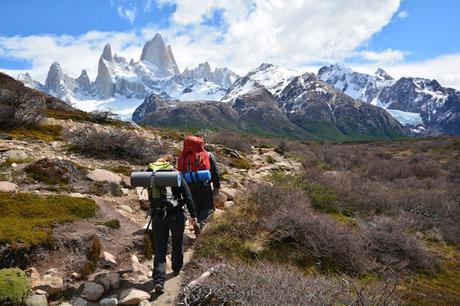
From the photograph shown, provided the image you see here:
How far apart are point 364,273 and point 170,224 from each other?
4.50 m

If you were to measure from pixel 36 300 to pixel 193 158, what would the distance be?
171 inches

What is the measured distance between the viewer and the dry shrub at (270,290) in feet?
21.4

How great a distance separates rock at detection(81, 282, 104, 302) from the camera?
793 centimetres

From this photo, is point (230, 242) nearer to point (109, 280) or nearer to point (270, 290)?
point (109, 280)

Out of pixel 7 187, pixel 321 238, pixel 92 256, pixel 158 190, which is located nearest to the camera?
pixel 158 190

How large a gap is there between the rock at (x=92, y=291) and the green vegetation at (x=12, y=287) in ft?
3.06

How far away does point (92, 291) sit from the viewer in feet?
26.2

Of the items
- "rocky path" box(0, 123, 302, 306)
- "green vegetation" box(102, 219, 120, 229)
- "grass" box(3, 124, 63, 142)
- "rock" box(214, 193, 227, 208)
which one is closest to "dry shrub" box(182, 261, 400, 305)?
"rocky path" box(0, 123, 302, 306)

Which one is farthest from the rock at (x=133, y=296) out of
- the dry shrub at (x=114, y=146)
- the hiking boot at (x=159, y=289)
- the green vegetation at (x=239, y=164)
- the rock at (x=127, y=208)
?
the green vegetation at (x=239, y=164)

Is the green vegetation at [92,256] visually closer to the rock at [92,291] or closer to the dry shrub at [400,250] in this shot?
the rock at [92,291]

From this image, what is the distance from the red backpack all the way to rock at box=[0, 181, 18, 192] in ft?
16.5

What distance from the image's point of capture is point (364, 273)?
10.1 meters

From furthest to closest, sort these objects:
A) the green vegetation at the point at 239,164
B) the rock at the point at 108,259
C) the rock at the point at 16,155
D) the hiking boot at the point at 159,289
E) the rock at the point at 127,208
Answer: the green vegetation at the point at 239,164 < the rock at the point at 16,155 < the rock at the point at 127,208 < the rock at the point at 108,259 < the hiking boot at the point at 159,289

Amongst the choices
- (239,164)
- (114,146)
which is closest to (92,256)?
(114,146)
